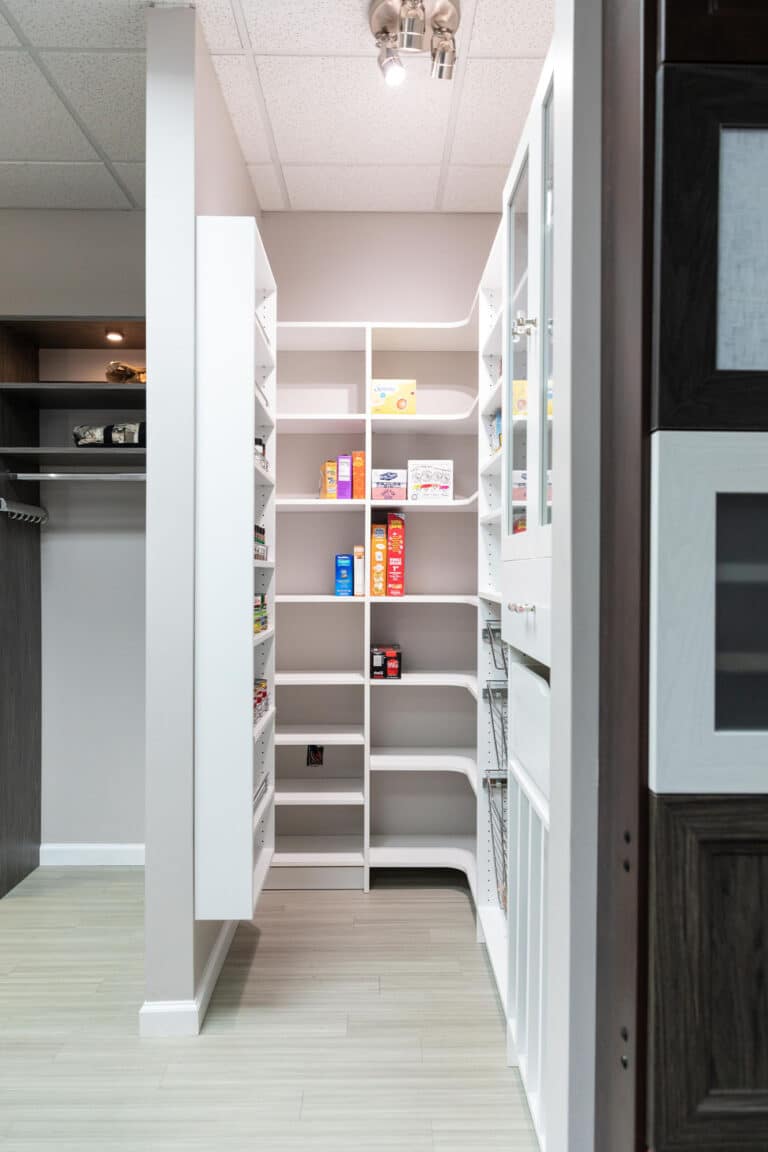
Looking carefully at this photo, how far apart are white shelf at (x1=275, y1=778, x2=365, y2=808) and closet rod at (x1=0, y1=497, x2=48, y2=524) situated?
57.8 inches

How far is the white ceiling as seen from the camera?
7.09 ft

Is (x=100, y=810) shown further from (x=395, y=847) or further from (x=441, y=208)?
(x=441, y=208)

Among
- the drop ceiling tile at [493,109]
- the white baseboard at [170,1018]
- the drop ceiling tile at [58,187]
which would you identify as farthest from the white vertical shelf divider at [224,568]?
the drop ceiling tile at [58,187]

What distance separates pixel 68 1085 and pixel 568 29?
2263mm

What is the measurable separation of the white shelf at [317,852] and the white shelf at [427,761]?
0.36 meters

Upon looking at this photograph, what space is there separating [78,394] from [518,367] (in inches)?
79.7

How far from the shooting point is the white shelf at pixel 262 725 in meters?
2.30

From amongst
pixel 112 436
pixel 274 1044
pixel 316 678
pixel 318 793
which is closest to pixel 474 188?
pixel 112 436

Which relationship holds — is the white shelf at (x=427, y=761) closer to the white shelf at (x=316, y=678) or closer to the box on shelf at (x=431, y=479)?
the white shelf at (x=316, y=678)

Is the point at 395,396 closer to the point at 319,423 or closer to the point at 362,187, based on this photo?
the point at 319,423

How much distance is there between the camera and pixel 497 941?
2.26 m

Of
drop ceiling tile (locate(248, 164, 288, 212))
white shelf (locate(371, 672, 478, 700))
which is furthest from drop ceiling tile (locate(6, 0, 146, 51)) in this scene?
white shelf (locate(371, 672, 478, 700))

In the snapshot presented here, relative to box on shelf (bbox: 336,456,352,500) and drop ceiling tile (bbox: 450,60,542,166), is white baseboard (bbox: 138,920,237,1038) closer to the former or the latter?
box on shelf (bbox: 336,456,352,500)

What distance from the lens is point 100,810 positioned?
3414 millimetres
